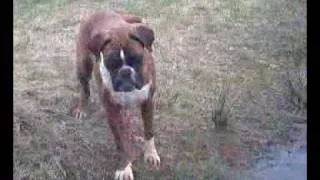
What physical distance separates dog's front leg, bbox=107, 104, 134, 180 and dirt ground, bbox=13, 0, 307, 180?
4 centimetres

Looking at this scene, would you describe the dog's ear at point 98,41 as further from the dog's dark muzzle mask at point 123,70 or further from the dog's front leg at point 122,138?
the dog's front leg at point 122,138

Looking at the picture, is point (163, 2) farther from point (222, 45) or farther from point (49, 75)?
point (49, 75)

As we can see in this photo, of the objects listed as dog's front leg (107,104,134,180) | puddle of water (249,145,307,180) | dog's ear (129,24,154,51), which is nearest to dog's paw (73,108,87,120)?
dog's front leg (107,104,134,180)

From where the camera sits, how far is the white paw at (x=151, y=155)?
3.05 m

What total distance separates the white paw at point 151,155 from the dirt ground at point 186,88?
0.03 metres

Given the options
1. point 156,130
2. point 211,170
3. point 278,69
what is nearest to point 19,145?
point 156,130

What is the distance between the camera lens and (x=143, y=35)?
9.56 feet

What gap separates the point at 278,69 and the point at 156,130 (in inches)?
22.5

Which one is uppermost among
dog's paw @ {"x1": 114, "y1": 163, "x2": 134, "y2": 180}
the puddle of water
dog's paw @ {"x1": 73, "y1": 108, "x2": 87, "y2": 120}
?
dog's paw @ {"x1": 73, "y1": 108, "x2": 87, "y2": 120}

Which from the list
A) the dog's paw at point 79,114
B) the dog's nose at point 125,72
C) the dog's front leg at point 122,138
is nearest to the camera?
the dog's nose at point 125,72

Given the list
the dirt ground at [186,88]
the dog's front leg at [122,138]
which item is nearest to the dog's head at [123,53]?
the dog's front leg at [122,138]

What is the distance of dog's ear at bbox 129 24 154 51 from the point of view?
114 inches

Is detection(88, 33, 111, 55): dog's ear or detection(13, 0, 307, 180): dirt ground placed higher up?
detection(88, 33, 111, 55): dog's ear

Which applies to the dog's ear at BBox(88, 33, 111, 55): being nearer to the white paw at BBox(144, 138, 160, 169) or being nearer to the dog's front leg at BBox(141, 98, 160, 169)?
the dog's front leg at BBox(141, 98, 160, 169)
